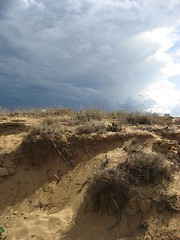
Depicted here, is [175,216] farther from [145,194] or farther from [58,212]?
[58,212]

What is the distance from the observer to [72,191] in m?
6.36

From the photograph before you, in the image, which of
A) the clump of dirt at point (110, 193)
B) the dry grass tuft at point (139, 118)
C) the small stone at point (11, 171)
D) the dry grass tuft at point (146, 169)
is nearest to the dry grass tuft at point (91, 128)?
the dry grass tuft at point (139, 118)

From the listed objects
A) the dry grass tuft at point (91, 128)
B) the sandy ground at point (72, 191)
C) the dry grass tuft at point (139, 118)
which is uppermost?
the dry grass tuft at point (139, 118)

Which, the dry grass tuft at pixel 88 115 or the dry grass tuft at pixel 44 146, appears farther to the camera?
the dry grass tuft at pixel 88 115

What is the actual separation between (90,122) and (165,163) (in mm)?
2329

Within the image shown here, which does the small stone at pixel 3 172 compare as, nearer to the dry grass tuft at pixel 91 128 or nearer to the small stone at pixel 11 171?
the small stone at pixel 11 171

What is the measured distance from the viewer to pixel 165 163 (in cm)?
616

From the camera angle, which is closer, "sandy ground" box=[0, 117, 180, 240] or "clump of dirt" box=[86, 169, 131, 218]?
"sandy ground" box=[0, 117, 180, 240]

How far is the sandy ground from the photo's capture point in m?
5.31

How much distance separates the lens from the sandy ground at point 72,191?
5312 millimetres

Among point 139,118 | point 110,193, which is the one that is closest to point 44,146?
point 110,193

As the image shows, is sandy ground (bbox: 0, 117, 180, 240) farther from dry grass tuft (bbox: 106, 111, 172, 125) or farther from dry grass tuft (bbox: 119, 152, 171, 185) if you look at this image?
dry grass tuft (bbox: 106, 111, 172, 125)

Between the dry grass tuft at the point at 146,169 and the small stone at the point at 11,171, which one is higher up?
the dry grass tuft at the point at 146,169

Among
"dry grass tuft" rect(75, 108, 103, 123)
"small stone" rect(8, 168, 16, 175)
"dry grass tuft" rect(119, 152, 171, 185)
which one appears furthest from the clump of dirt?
"dry grass tuft" rect(75, 108, 103, 123)
